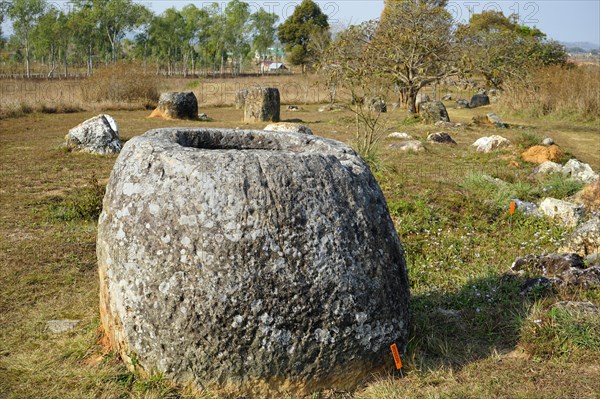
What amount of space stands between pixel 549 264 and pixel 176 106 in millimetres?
18272

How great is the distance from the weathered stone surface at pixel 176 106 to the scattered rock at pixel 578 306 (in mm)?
19129

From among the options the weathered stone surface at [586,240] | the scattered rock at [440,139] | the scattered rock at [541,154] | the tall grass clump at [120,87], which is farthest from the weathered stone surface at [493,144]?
the tall grass clump at [120,87]

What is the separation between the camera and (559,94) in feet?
78.4

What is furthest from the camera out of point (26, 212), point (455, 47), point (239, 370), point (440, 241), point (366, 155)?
point (455, 47)

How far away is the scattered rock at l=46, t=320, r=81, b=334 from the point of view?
4.62 meters

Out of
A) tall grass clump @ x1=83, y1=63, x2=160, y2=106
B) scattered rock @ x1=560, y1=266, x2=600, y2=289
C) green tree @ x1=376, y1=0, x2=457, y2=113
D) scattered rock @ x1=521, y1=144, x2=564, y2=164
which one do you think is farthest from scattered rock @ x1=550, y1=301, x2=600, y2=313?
tall grass clump @ x1=83, y1=63, x2=160, y2=106

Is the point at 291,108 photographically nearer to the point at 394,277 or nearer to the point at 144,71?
the point at 144,71

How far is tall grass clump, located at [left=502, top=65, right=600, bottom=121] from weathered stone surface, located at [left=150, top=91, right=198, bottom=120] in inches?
517

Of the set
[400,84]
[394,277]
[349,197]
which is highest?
[400,84]

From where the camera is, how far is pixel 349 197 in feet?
12.1

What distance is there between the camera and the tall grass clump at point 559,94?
2253 cm

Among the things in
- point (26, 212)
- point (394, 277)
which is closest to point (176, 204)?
point (394, 277)

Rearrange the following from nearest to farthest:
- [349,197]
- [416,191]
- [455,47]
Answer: [349,197], [416,191], [455,47]

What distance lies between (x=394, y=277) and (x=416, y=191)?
551 centimetres
